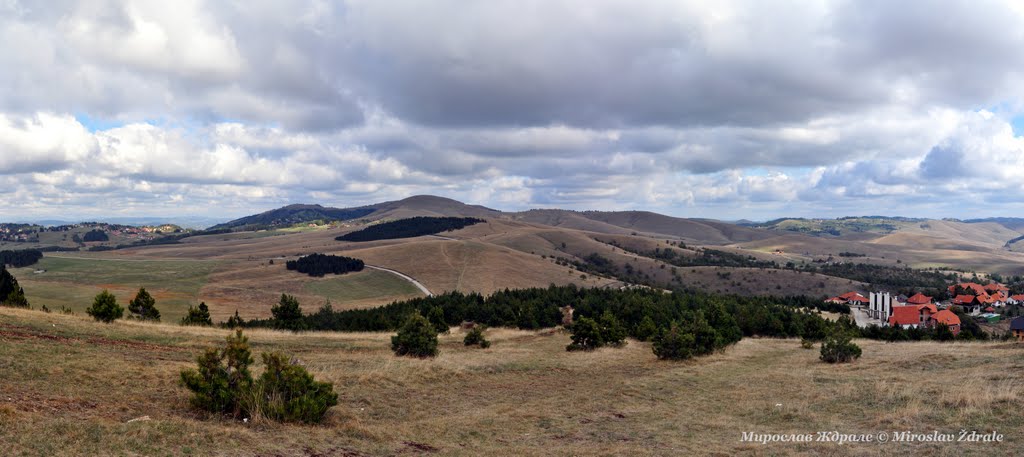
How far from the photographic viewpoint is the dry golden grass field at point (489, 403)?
539 inches

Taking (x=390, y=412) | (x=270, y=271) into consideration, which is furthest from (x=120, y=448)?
(x=270, y=271)

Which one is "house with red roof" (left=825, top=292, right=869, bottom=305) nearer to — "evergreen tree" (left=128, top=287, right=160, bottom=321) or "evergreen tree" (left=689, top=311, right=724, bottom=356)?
"evergreen tree" (left=689, top=311, right=724, bottom=356)

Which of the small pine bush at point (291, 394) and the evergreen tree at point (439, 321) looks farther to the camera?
the evergreen tree at point (439, 321)

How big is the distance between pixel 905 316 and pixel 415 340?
10470 centimetres

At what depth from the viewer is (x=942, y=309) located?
361 ft

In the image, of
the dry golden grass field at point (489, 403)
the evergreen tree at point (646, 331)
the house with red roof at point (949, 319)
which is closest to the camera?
the dry golden grass field at point (489, 403)

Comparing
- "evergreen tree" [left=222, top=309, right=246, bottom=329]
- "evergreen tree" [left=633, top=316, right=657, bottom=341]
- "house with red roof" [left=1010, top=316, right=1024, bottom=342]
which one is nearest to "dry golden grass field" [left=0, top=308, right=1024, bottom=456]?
"evergreen tree" [left=222, top=309, right=246, bottom=329]

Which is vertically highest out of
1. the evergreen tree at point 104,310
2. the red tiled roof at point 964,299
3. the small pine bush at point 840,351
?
the evergreen tree at point 104,310

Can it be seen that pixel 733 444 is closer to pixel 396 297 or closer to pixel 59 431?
pixel 59 431

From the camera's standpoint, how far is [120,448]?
11867 mm

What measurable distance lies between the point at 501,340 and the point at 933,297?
13929 cm

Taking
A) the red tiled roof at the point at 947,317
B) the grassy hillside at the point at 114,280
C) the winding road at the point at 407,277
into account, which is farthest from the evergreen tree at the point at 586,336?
the winding road at the point at 407,277

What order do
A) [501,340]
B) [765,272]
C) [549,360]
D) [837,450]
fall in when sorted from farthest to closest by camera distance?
[765,272]
[501,340]
[549,360]
[837,450]

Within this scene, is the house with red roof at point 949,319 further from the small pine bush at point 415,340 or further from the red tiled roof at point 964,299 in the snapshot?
the small pine bush at point 415,340
